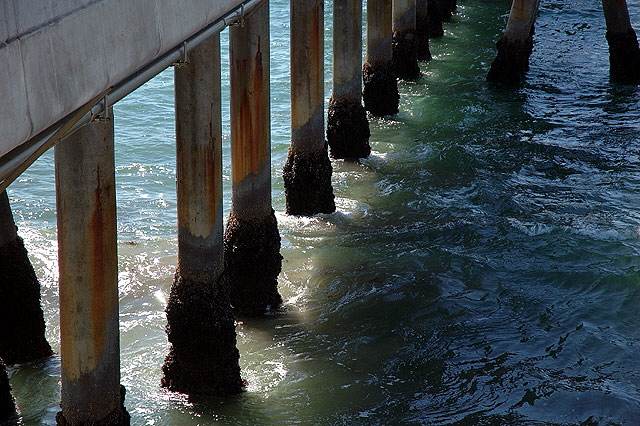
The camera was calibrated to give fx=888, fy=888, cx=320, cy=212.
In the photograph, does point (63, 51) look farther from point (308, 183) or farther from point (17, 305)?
point (308, 183)

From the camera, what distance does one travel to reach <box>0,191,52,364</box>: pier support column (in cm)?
691

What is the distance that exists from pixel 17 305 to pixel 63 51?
3856mm

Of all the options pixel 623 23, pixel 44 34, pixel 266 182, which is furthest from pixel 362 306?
pixel 623 23

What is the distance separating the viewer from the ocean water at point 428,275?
22.6 feet

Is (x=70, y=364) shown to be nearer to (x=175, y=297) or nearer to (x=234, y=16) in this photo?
(x=175, y=297)

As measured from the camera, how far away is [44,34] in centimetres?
352

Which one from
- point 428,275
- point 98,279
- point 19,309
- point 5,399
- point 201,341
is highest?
point 98,279

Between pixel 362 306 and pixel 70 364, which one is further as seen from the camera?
pixel 362 306

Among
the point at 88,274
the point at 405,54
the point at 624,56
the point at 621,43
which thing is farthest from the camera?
the point at 624,56

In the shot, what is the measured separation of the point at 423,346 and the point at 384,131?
632 centimetres

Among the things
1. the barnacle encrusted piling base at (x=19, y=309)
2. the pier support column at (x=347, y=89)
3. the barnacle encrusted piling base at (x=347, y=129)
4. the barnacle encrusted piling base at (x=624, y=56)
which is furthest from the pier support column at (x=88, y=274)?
the barnacle encrusted piling base at (x=624, y=56)

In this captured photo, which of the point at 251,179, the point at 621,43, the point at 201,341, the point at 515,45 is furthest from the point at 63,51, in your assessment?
the point at 621,43

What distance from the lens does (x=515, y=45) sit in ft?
52.5

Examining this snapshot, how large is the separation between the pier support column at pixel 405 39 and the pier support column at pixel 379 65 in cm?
133
